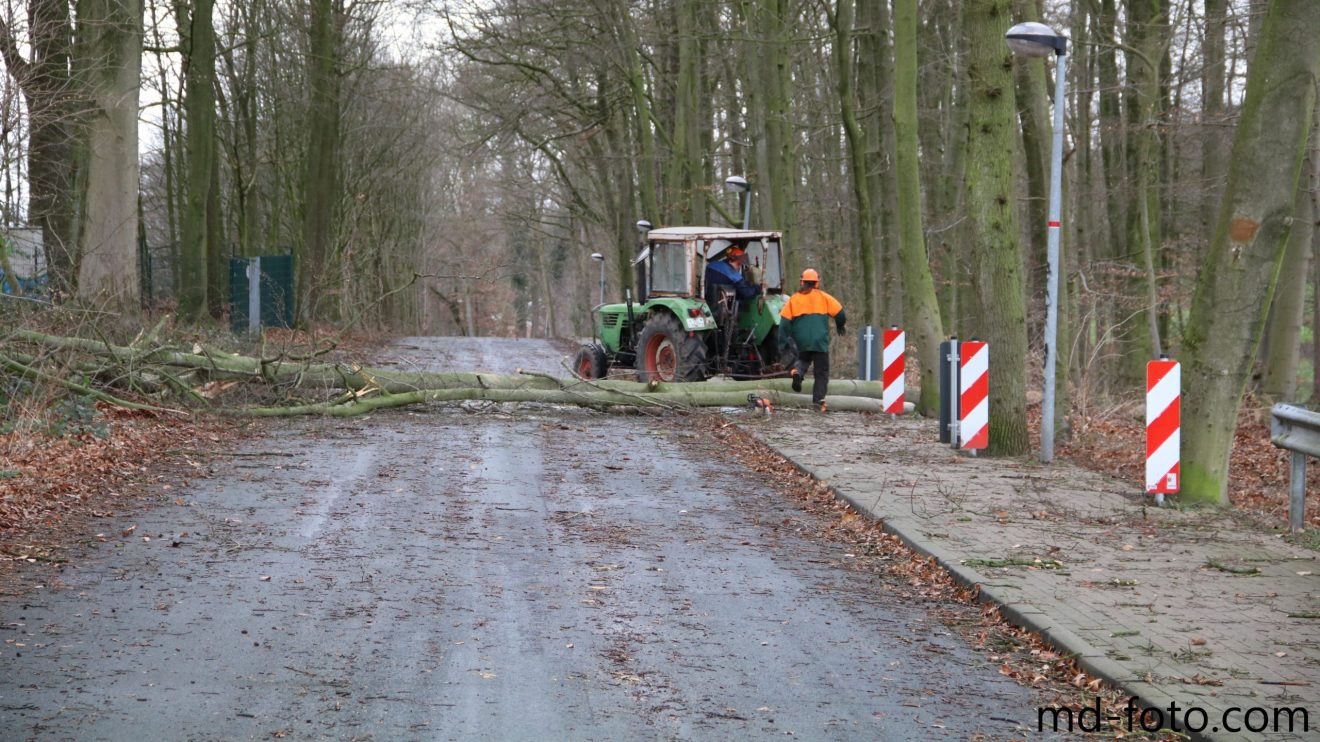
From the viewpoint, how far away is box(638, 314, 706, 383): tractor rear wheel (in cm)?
1912

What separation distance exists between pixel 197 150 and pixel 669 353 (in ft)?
38.1

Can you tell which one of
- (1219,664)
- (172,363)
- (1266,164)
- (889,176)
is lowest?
(1219,664)

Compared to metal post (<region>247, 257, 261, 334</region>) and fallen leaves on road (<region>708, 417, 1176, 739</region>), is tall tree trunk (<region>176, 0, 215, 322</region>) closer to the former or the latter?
metal post (<region>247, 257, 261, 334</region>)

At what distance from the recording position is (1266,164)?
9.98 meters

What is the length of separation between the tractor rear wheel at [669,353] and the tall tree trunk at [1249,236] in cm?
913

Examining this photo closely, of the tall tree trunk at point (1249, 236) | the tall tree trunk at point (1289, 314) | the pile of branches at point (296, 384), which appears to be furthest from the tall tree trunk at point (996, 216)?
the tall tree trunk at point (1289, 314)

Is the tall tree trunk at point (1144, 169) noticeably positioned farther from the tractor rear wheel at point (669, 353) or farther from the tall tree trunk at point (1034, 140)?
the tractor rear wheel at point (669, 353)

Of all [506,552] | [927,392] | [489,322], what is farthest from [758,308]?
[489,322]

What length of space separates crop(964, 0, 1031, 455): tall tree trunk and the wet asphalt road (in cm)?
337

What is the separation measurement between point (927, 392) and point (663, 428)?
3.77 meters

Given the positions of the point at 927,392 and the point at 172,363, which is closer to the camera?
the point at 172,363

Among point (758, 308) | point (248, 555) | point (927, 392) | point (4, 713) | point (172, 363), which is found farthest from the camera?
point (758, 308)

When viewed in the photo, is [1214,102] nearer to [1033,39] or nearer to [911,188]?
[911,188]

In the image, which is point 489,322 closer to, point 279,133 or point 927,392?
point 279,133
